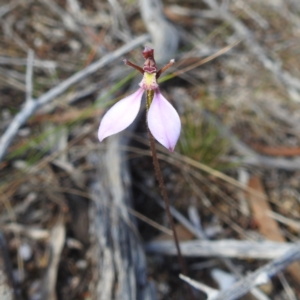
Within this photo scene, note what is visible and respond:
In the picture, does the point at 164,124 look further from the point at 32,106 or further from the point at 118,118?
the point at 32,106

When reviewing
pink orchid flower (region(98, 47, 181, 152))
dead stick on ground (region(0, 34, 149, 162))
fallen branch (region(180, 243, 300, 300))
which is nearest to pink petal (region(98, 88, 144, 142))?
pink orchid flower (region(98, 47, 181, 152))

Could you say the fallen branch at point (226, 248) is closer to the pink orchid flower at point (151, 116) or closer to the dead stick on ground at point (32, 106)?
the dead stick on ground at point (32, 106)

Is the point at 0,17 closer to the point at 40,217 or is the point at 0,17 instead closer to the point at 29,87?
the point at 29,87

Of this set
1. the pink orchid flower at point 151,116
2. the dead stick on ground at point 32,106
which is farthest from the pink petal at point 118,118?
the dead stick on ground at point 32,106

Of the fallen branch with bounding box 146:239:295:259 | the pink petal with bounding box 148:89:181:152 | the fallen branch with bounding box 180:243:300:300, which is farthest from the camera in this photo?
the fallen branch with bounding box 146:239:295:259

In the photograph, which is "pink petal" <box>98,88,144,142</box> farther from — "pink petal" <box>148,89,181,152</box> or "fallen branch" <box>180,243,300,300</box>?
"fallen branch" <box>180,243,300,300</box>

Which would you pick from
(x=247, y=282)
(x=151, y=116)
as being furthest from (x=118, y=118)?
(x=247, y=282)

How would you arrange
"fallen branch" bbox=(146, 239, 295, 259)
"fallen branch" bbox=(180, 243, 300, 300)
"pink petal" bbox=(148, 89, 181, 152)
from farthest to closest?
"fallen branch" bbox=(146, 239, 295, 259) → "fallen branch" bbox=(180, 243, 300, 300) → "pink petal" bbox=(148, 89, 181, 152)

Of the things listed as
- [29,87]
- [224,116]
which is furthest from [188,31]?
[29,87]
